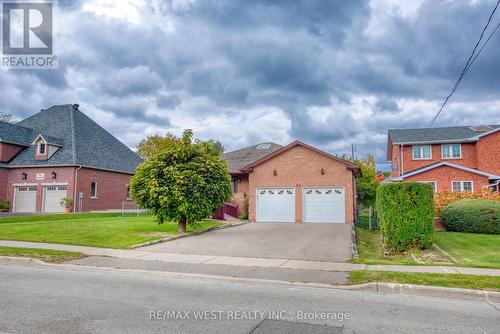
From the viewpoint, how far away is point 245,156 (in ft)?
117

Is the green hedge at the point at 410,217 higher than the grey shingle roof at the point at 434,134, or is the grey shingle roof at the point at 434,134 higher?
the grey shingle roof at the point at 434,134

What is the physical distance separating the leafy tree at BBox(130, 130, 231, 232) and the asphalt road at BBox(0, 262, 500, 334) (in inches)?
322

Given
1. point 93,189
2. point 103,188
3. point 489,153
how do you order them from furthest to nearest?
point 103,188, point 93,189, point 489,153

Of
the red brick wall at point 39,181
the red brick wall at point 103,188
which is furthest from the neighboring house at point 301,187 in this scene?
the red brick wall at point 39,181

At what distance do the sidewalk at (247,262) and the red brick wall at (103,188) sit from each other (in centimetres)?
1926

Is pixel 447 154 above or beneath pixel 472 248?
above

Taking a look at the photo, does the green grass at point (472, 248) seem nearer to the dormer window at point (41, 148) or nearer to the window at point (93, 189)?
the window at point (93, 189)

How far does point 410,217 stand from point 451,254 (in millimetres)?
1886

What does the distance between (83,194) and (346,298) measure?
29.5 m

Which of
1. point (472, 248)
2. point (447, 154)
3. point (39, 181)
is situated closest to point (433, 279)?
point (472, 248)

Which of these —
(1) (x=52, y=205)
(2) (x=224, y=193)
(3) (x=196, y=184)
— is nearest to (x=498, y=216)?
(2) (x=224, y=193)

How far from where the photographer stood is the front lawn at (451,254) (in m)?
11.2

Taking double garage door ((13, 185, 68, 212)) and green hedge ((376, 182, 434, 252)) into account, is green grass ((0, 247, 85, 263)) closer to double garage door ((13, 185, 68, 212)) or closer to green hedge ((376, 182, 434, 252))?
green hedge ((376, 182, 434, 252))

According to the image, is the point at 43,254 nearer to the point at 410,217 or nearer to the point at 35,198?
the point at 410,217
